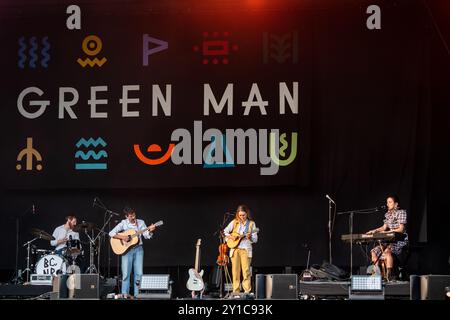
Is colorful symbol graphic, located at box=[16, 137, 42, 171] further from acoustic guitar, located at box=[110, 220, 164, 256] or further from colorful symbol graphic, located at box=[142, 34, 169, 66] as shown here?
colorful symbol graphic, located at box=[142, 34, 169, 66]

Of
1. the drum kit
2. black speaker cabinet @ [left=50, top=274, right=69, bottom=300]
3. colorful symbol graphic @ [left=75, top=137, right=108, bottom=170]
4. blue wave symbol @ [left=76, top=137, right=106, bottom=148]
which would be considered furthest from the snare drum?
black speaker cabinet @ [left=50, top=274, right=69, bottom=300]

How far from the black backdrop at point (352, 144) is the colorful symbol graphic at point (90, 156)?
28cm

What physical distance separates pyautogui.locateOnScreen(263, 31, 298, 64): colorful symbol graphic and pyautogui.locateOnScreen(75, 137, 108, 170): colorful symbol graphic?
296 centimetres

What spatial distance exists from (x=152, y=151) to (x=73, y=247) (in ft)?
6.41

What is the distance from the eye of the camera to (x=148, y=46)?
48.2 feet

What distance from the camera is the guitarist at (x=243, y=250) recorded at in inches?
534

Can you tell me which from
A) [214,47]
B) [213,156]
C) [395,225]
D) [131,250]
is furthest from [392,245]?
[214,47]

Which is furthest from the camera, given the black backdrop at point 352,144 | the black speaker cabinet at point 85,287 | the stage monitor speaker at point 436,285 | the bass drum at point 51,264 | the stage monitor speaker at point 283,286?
the black backdrop at point 352,144

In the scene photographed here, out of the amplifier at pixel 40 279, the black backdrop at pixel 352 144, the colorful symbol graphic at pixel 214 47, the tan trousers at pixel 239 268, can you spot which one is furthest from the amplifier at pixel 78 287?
the colorful symbol graphic at pixel 214 47

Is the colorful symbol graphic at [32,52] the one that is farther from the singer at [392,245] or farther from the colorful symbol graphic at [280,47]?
the singer at [392,245]

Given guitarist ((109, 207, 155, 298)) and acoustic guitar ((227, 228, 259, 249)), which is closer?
acoustic guitar ((227, 228, 259, 249))

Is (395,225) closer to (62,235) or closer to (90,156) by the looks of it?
(90,156)

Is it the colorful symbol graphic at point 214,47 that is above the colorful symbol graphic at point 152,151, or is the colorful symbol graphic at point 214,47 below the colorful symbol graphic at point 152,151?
above

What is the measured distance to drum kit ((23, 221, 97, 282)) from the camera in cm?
1401
